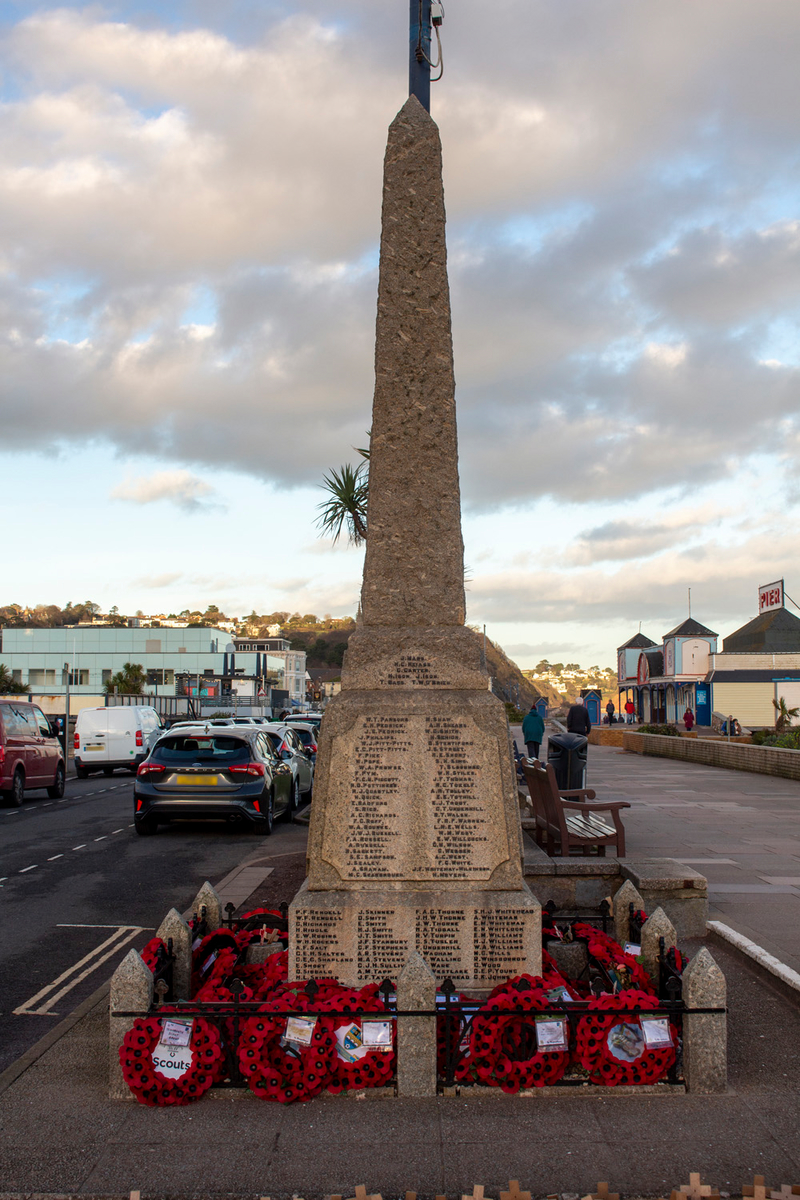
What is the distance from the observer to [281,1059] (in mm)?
4031

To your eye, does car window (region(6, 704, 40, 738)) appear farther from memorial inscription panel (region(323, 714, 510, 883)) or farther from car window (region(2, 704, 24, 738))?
memorial inscription panel (region(323, 714, 510, 883))

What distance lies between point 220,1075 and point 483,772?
193cm

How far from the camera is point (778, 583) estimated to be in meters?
59.8

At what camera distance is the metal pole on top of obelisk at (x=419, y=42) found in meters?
7.62

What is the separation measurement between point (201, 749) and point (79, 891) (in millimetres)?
4136

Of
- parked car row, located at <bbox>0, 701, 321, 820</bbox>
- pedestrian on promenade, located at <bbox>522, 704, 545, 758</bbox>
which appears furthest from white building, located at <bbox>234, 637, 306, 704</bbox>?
parked car row, located at <bbox>0, 701, 321, 820</bbox>

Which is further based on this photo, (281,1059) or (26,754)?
(26,754)

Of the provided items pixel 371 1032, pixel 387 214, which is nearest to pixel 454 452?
pixel 387 214

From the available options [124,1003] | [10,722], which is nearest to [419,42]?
[124,1003]

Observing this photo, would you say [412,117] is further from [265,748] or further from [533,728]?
[533,728]

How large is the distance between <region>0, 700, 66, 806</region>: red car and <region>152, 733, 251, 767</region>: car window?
5.58 m

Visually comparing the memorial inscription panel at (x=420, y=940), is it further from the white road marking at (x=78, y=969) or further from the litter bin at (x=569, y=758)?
the litter bin at (x=569, y=758)

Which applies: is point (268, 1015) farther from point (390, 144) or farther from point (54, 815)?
point (54, 815)

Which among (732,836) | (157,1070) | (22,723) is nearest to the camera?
(157,1070)
